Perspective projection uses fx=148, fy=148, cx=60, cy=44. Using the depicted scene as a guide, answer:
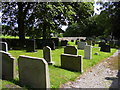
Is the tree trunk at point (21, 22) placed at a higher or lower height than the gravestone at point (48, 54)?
higher

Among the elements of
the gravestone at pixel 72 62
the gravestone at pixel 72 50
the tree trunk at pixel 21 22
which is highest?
the tree trunk at pixel 21 22

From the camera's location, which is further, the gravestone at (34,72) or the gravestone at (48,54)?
the gravestone at (48,54)

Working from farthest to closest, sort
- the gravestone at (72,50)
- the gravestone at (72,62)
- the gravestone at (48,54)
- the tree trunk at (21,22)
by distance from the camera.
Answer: the tree trunk at (21,22)
the gravestone at (72,50)
the gravestone at (48,54)
the gravestone at (72,62)

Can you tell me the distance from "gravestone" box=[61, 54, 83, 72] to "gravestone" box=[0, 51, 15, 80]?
2.95m

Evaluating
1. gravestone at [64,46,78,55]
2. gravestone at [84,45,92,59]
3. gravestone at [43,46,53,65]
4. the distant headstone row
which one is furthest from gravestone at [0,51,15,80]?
gravestone at [84,45,92,59]

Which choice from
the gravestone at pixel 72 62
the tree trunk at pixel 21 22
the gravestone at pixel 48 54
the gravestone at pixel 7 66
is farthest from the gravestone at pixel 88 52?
the tree trunk at pixel 21 22

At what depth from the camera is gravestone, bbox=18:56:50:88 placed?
4.61 m

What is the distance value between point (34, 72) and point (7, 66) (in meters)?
1.56

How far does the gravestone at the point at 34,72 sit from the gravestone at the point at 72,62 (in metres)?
2.89

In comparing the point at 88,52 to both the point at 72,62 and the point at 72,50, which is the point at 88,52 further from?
the point at 72,62

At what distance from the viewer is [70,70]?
24.6ft

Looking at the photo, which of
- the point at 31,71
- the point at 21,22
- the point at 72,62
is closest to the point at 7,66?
the point at 31,71

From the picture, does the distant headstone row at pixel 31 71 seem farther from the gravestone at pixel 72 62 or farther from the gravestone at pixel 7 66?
the gravestone at pixel 72 62

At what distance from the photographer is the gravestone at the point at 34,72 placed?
181 inches
